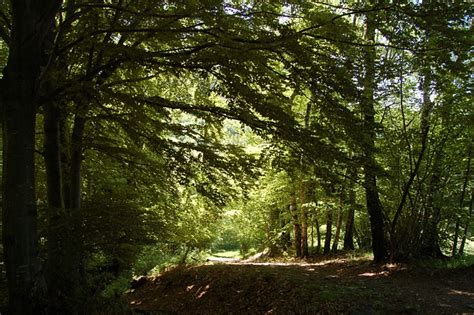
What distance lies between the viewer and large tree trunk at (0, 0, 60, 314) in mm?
4008

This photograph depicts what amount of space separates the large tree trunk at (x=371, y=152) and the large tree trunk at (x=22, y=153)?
3885mm

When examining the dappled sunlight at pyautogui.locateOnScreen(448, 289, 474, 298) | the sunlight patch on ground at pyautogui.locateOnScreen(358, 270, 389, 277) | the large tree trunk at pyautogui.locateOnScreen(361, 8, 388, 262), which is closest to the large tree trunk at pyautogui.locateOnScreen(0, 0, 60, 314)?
the large tree trunk at pyautogui.locateOnScreen(361, 8, 388, 262)

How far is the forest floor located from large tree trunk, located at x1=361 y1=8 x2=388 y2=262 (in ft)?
2.14

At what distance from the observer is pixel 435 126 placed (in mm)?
8766

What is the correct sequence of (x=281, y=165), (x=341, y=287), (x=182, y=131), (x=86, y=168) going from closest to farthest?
(x=281, y=165) → (x=182, y=131) → (x=341, y=287) → (x=86, y=168)

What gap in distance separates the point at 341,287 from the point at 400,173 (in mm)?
3239

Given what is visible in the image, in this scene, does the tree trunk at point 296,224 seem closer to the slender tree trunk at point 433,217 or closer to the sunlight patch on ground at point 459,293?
the slender tree trunk at point 433,217

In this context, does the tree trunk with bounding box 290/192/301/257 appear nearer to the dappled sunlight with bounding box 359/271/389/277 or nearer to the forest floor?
the forest floor

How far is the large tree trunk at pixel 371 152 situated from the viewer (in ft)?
17.3

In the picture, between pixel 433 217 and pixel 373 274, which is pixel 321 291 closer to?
pixel 373 274

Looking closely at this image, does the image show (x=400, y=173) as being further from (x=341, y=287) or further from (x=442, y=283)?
(x=341, y=287)

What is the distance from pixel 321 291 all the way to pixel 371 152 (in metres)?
2.88

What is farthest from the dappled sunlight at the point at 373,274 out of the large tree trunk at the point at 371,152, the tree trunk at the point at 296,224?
the tree trunk at the point at 296,224

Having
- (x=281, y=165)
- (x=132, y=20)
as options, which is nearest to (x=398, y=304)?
(x=281, y=165)
